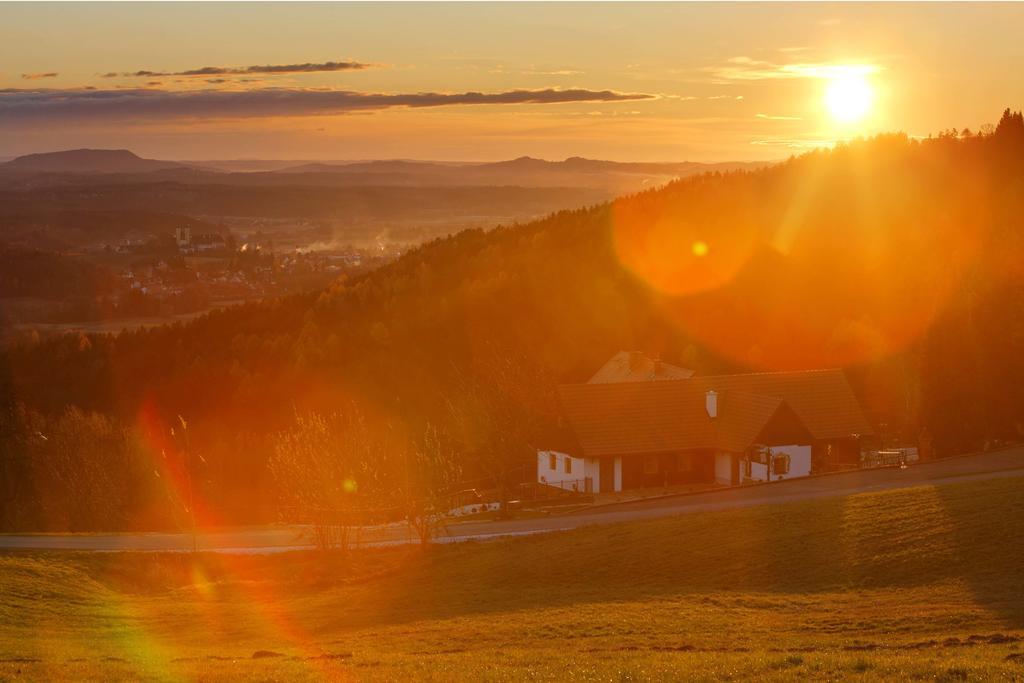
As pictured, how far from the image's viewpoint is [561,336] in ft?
354

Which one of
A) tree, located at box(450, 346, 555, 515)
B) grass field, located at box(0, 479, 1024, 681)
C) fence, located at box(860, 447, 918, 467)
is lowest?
grass field, located at box(0, 479, 1024, 681)

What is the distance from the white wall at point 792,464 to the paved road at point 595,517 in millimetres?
7311

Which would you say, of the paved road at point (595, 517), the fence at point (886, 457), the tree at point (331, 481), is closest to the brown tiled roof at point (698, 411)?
the fence at point (886, 457)

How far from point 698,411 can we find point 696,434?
4.84 ft

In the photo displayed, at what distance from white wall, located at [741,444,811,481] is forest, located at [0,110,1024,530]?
8344 mm

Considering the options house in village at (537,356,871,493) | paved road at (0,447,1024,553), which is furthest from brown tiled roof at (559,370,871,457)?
paved road at (0,447,1024,553)

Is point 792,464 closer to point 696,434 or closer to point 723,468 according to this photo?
point 723,468

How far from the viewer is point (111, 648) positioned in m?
23.6

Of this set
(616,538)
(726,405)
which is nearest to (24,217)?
(726,405)

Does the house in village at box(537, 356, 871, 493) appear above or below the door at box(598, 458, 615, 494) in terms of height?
above

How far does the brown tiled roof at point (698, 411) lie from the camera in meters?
53.3

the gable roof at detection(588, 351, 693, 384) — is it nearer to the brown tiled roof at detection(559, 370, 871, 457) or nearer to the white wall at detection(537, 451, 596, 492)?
the brown tiled roof at detection(559, 370, 871, 457)

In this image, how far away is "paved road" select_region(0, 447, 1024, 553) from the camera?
39.2 meters

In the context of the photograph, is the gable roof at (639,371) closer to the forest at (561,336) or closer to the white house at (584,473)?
the forest at (561,336)
